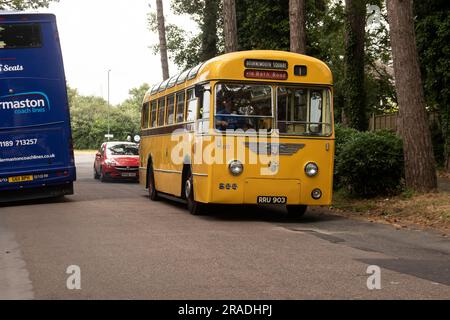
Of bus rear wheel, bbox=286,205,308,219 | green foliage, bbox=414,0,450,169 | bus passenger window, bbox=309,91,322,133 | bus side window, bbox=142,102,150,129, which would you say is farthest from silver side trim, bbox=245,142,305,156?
green foliage, bbox=414,0,450,169

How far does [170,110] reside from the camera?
1750cm

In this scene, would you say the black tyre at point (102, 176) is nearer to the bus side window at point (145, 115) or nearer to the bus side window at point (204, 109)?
the bus side window at point (145, 115)

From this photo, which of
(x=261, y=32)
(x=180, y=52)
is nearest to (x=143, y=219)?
(x=261, y=32)

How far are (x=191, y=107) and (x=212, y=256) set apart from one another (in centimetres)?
626

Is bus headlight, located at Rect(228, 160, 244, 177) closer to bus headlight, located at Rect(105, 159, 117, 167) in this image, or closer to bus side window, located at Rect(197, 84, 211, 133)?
bus side window, located at Rect(197, 84, 211, 133)

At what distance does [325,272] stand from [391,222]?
20.1ft

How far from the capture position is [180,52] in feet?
134

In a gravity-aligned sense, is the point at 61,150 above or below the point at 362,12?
below

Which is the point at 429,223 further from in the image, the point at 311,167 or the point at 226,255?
the point at 226,255

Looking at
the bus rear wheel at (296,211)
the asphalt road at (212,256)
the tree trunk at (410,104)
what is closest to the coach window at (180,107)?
the asphalt road at (212,256)

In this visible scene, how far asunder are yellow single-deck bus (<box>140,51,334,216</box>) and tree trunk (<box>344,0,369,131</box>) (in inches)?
590

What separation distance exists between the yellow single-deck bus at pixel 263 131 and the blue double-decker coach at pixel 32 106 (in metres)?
4.39

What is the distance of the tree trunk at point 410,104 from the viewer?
51.7 ft

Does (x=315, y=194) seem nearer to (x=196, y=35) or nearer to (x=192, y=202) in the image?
(x=192, y=202)
